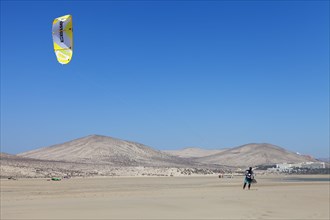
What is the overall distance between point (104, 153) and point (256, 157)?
43.1 metres

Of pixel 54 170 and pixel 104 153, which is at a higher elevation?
pixel 104 153

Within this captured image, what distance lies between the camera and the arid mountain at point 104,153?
6736 cm

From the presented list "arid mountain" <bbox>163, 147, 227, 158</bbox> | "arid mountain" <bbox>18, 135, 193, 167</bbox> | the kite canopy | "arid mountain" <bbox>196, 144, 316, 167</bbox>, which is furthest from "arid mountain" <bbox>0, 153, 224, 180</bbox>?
"arid mountain" <bbox>163, 147, 227, 158</bbox>

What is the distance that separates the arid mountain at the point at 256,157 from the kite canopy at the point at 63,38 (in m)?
80.6

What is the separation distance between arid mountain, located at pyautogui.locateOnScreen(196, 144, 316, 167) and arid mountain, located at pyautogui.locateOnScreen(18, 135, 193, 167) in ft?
74.9

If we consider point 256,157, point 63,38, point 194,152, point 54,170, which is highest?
point 63,38

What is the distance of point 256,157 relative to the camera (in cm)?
10025

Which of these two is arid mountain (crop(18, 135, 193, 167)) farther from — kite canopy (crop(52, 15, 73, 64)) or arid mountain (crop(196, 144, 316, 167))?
kite canopy (crop(52, 15, 73, 64))

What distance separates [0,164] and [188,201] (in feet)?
94.8

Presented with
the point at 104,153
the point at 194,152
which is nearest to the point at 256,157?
the point at 104,153

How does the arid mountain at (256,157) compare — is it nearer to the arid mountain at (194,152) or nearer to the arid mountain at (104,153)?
the arid mountain at (104,153)

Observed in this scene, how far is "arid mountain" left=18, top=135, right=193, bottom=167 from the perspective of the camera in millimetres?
67356

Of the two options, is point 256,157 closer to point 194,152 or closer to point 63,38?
point 194,152

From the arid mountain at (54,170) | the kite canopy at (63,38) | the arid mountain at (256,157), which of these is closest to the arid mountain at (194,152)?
the arid mountain at (256,157)
